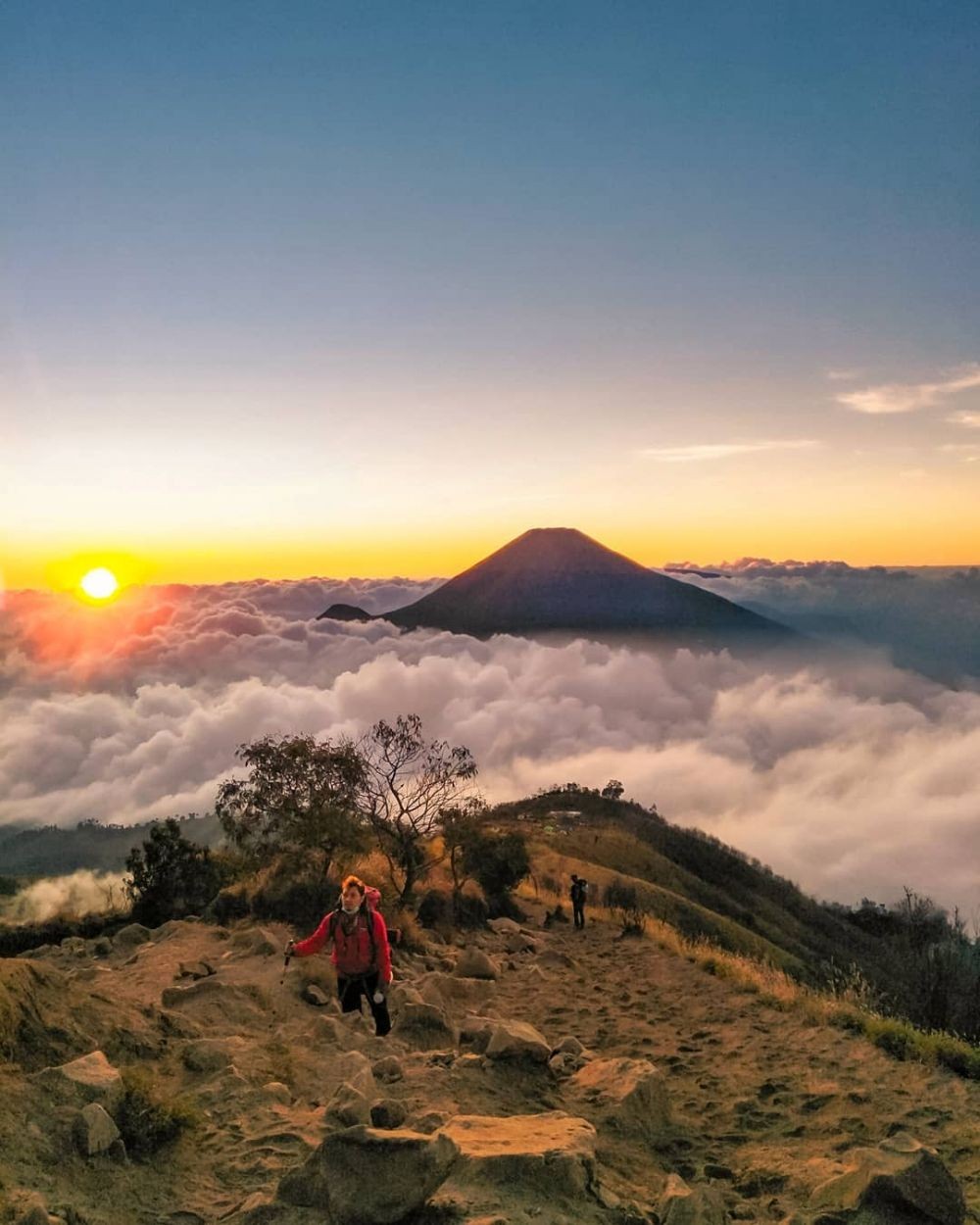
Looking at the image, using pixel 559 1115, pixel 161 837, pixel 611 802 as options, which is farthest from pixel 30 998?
pixel 611 802

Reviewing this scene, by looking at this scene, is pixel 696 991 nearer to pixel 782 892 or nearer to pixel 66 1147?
pixel 66 1147

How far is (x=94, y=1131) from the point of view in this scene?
216 inches

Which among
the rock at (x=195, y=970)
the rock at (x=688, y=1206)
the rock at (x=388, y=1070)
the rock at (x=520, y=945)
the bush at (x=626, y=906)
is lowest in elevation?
the bush at (x=626, y=906)

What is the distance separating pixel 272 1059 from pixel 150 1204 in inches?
118

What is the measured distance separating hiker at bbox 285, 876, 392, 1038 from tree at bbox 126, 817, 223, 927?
902 inches

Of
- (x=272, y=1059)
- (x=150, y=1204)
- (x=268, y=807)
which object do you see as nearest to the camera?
(x=150, y=1204)

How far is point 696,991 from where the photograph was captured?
13.3 meters

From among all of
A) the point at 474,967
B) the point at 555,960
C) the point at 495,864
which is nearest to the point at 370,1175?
the point at 474,967

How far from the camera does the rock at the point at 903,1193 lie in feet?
17.0

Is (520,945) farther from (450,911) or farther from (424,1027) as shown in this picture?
(424,1027)

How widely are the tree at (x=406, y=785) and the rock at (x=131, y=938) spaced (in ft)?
19.7

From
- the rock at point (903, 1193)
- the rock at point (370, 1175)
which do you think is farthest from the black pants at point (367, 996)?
the rock at point (903, 1193)

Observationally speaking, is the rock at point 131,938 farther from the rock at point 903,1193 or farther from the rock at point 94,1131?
the rock at point 903,1193

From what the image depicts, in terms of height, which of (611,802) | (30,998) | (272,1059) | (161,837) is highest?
(30,998)
